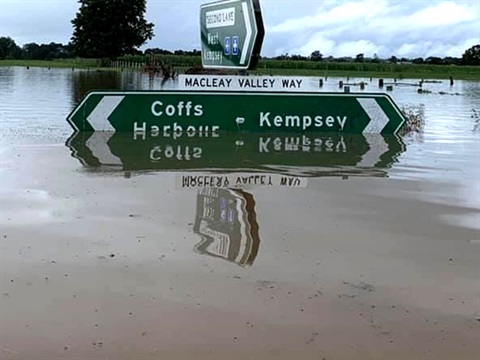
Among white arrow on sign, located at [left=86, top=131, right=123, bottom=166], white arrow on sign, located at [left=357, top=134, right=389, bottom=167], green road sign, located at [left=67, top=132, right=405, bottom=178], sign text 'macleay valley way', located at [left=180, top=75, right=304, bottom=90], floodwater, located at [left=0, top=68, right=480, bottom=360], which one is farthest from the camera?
sign text 'macleay valley way', located at [left=180, top=75, right=304, bottom=90]

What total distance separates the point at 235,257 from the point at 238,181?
3.35 meters

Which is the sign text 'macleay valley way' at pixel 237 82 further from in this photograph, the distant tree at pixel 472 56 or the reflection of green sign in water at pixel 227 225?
the distant tree at pixel 472 56

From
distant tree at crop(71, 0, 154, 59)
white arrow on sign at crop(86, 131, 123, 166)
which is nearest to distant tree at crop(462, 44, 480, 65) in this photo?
distant tree at crop(71, 0, 154, 59)

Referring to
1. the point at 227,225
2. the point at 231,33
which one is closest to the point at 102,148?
the point at 231,33

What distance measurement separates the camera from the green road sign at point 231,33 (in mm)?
13709

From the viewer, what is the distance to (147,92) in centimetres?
1323

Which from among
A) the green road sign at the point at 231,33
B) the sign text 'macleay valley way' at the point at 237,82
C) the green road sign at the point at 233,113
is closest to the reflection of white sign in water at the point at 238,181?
the green road sign at the point at 233,113

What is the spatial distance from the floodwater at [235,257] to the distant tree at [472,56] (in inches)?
5210

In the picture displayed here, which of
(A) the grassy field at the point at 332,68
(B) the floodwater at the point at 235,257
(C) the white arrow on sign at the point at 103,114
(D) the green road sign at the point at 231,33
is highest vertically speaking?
(A) the grassy field at the point at 332,68

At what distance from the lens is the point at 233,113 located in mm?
13680

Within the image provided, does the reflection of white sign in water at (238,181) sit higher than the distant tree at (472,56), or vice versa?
the distant tree at (472,56)

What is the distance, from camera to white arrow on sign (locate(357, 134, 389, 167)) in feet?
35.6

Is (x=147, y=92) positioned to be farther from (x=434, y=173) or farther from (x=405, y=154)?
(x=434, y=173)

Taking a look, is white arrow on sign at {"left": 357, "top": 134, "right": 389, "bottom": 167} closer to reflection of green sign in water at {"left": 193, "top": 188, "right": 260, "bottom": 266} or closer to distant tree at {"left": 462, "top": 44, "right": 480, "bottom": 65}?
reflection of green sign in water at {"left": 193, "top": 188, "right": 260, "bottom": 266}
